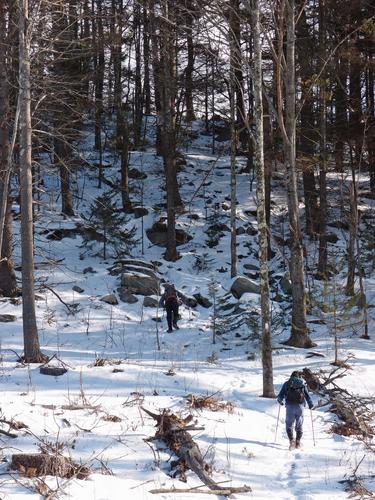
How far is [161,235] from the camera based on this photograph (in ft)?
73.7

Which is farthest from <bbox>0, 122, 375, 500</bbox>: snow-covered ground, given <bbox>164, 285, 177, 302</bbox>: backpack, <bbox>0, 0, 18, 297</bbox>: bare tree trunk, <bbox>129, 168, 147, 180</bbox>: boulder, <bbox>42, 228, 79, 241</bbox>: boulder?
<bbox>129, 168, 147, 180</bbox>: boulder

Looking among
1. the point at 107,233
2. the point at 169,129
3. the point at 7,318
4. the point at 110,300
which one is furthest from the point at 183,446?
the point at 169,129

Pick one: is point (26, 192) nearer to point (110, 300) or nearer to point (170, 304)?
point (170, 304)

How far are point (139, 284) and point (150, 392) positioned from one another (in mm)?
8329

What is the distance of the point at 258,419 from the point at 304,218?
55.3ft

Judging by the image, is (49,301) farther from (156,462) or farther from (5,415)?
(156,462)

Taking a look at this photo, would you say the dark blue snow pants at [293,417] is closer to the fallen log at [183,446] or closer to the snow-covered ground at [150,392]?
the snow-covered ground at [150,392]

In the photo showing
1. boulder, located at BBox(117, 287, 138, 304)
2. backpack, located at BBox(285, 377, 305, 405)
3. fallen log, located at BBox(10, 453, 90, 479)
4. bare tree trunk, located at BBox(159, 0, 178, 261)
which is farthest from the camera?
bare tree trunk, located at BBox(159, 0, 178, 261)

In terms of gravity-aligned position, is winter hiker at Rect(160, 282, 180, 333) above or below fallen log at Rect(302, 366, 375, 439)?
above

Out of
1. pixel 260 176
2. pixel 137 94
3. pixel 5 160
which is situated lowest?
pixel 260 176

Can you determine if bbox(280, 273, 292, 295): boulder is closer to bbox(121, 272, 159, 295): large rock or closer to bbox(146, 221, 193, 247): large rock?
bbox(121, 272, 159, 295): large rock

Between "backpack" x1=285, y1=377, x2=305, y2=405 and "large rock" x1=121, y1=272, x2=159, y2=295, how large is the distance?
9.58 m

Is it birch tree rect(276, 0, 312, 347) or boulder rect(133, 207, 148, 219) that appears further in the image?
boulder rect(133, 207, 148, 219)

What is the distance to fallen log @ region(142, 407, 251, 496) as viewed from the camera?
19.7 ft
